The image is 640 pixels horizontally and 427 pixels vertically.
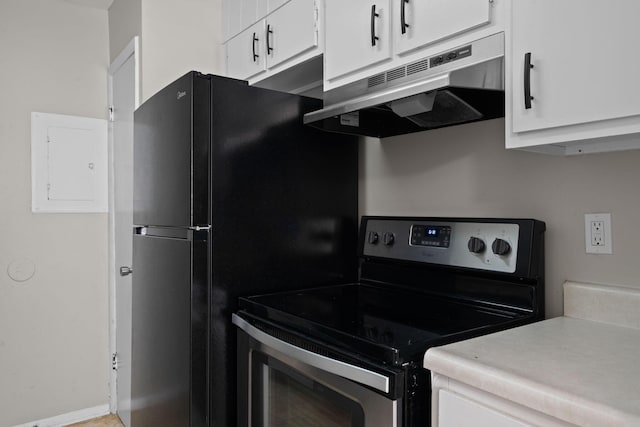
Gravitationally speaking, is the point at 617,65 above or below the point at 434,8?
below

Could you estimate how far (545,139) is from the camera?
1.01m

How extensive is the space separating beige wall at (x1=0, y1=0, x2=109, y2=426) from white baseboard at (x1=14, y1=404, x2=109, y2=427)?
0.03m

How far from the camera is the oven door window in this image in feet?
3.49

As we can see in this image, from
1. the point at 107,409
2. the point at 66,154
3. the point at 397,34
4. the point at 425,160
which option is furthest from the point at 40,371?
the point at 397,34

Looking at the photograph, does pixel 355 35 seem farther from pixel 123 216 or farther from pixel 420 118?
pixel 123 216

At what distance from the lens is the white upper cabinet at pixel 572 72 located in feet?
2.87

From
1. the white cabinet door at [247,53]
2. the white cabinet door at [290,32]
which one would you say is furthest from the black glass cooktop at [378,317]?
the white cabinet door at [247,53]

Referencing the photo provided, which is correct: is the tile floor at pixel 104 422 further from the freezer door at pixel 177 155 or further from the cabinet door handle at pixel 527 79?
the cabinet door handle at pixel 527 79

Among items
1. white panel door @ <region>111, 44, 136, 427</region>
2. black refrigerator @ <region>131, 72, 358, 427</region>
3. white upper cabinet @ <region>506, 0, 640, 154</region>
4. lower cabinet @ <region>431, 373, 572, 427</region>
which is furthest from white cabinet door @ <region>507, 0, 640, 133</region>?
white panel door @ <region>111, 44, 136, 427</region>

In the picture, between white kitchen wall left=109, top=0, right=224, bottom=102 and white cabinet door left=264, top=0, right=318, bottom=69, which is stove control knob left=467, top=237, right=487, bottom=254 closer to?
white cabinet door left=264, top=0, right=318, bottom=69

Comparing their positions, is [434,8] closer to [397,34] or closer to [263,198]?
[397,34]

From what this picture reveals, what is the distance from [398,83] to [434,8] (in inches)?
8.5

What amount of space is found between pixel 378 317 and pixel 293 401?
1.09 feet

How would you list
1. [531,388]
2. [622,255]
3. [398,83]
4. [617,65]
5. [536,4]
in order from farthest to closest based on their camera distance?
1. [398,83]
2. [622,255]
3. [536,4]
4. [617,65]
5. [531,388]
